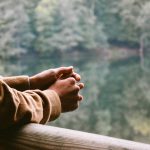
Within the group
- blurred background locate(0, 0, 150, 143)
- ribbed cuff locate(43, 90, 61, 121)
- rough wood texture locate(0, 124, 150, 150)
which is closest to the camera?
rough wood texture locate(0, 124, 150, 150)

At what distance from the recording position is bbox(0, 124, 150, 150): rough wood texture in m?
0.36

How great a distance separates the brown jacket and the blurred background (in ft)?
28.5

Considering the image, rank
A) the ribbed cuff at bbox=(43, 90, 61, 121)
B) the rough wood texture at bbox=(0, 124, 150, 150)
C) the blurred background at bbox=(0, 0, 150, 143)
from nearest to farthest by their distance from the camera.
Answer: the rough wood texture at bbox=(0, 124, 150, 150), the ribbed cuff at bbox=(43, 90, 61, 121), the blurred background at bbox=(0, 0, 150, 143)

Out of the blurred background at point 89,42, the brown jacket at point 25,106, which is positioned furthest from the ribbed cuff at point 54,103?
the blurred background at point 89,42

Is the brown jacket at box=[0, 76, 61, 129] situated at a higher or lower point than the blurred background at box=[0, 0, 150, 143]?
higher

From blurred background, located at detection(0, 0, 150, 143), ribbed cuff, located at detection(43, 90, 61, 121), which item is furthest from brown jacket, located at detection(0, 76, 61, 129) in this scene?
blurred background, located at detection(0, 0, 150, 143)

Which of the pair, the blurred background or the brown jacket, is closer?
the brown jacket

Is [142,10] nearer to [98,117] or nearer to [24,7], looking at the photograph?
[24,7]

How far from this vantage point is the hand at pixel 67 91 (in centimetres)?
52

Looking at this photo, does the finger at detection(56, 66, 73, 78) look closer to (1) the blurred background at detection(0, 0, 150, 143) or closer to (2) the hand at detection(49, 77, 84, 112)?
(2) the hand at detection(49, 77, 84, 112)

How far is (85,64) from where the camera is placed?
44.7ft

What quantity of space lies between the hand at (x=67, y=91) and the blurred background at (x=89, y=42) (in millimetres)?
8647

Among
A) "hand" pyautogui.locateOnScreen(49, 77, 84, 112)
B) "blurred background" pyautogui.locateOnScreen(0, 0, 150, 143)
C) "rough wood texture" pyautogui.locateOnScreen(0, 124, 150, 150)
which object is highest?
"rough wood texture" pyautogui.locateOnScreen(0, 124, 150, 150)

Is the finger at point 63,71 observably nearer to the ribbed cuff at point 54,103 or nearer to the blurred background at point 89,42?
the ribbed cuff at point 54,103
